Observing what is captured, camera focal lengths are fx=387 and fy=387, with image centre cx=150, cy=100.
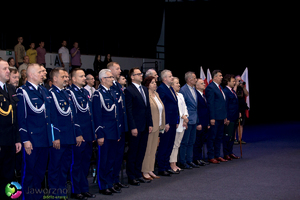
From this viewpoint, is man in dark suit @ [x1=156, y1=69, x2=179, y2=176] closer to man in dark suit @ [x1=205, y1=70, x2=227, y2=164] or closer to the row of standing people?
the row of standing people

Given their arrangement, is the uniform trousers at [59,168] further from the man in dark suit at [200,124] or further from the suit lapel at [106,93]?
the man in dark suit at [200,124]

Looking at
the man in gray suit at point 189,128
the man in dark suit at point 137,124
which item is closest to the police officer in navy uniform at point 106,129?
the man in dark suit at point 137,124

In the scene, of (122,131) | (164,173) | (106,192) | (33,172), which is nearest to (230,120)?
(164,173)

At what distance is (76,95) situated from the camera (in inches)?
173

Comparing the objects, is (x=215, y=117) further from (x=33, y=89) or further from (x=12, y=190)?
(x=12, y=190)

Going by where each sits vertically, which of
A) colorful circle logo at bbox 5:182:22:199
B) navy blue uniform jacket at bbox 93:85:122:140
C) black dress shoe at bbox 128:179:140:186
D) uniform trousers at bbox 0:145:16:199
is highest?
navy blue uniform jacket at bbox 93:85:122:140

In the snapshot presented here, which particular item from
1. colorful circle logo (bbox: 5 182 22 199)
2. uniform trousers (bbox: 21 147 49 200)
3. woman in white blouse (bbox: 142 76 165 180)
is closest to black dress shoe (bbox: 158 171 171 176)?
woman in white blouse (bbox: 142 76 165 180)

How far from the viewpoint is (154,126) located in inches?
216

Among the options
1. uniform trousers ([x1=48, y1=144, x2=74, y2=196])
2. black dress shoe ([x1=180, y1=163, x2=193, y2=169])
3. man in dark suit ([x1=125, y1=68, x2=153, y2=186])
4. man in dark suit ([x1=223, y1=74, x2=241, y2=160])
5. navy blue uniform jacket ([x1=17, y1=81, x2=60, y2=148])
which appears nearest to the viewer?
navy blue uniform jacket ([x1=17, y1=81, x2=60, y2=148])

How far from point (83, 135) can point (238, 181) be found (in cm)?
226

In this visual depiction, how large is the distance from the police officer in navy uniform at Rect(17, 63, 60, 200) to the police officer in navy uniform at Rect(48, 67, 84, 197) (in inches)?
5.9

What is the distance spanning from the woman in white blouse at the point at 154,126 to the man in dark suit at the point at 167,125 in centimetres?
24

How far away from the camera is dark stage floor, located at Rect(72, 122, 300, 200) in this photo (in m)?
4.56

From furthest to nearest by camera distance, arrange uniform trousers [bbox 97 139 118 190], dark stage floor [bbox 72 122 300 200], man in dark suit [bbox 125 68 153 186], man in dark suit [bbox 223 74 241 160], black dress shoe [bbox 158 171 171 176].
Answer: man in dark suit [bbox 223 74 241 160], black dress shoe [bbox 158 171 171 176], man in dark suit [bbox 125 68 153 186], uniform trousers [bbox 97 139 118 190], dark stage floor [bbox 72 122 300 200]
